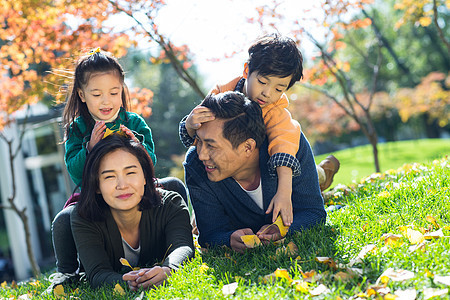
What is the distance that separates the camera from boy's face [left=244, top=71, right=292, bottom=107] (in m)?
3.10

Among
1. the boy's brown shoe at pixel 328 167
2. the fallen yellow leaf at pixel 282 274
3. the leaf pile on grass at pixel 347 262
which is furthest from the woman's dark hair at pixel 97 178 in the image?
the boy's brown shoe at pixel 328 167

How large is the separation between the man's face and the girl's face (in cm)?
72

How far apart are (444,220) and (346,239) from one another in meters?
0.58

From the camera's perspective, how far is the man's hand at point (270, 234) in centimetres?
276

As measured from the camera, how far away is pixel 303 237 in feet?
8.75

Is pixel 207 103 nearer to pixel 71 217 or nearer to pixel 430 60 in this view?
pixel 71 217

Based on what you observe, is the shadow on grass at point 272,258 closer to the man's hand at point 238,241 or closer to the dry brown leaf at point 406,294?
the man's hand at point 238,241

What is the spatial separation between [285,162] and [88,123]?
151 cm

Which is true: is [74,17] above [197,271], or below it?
above

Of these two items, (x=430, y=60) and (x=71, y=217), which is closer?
(x=71, y=217)

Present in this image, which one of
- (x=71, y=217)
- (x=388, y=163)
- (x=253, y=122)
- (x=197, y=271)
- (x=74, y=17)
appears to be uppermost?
(x=74, y=17)

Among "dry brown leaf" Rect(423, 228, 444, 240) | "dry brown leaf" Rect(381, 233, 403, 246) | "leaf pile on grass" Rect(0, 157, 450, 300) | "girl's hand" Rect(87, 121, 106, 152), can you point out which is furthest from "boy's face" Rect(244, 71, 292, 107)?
"dry brown leaf" Rect(423, 228, 444, 240)

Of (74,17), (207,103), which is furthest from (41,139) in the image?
(207,103)

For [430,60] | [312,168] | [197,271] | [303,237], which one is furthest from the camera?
[430,60]
